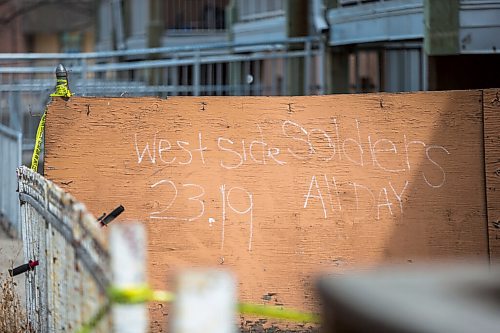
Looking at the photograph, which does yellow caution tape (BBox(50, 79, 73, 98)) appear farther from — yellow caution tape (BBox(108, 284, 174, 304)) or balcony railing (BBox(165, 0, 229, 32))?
balcony railing (BBox(165, 0, 229, 32))

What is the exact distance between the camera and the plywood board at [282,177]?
8430 millimetres

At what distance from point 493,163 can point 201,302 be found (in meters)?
5.96

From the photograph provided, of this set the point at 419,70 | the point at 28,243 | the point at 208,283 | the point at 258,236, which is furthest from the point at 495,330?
the point at 419,70

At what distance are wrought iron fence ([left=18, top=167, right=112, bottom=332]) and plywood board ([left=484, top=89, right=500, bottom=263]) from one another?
3638mm

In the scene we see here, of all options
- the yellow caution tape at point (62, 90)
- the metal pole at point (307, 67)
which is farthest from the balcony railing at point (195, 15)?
the yellow caution tape at point (62, 90)

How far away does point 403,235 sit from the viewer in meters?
8.62

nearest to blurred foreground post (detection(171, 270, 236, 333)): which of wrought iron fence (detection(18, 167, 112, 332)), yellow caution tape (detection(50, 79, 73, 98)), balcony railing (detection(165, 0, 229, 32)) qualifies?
wrought iron fence (detection(18, 167, 112, 332))

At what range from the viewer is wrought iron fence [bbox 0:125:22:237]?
1315cm

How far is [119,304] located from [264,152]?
5.02 metres

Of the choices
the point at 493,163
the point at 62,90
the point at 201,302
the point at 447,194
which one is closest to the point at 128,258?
the point at 201,302

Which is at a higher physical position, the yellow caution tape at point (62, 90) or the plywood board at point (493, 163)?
the yellow caution tape at point (62, 90)

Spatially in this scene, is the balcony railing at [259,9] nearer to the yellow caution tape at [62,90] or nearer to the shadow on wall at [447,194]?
the shadow on wall at [447,194]

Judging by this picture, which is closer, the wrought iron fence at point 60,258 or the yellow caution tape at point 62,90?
the wrought iron fence at point 60,258

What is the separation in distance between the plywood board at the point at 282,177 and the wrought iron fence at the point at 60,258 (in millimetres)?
937
